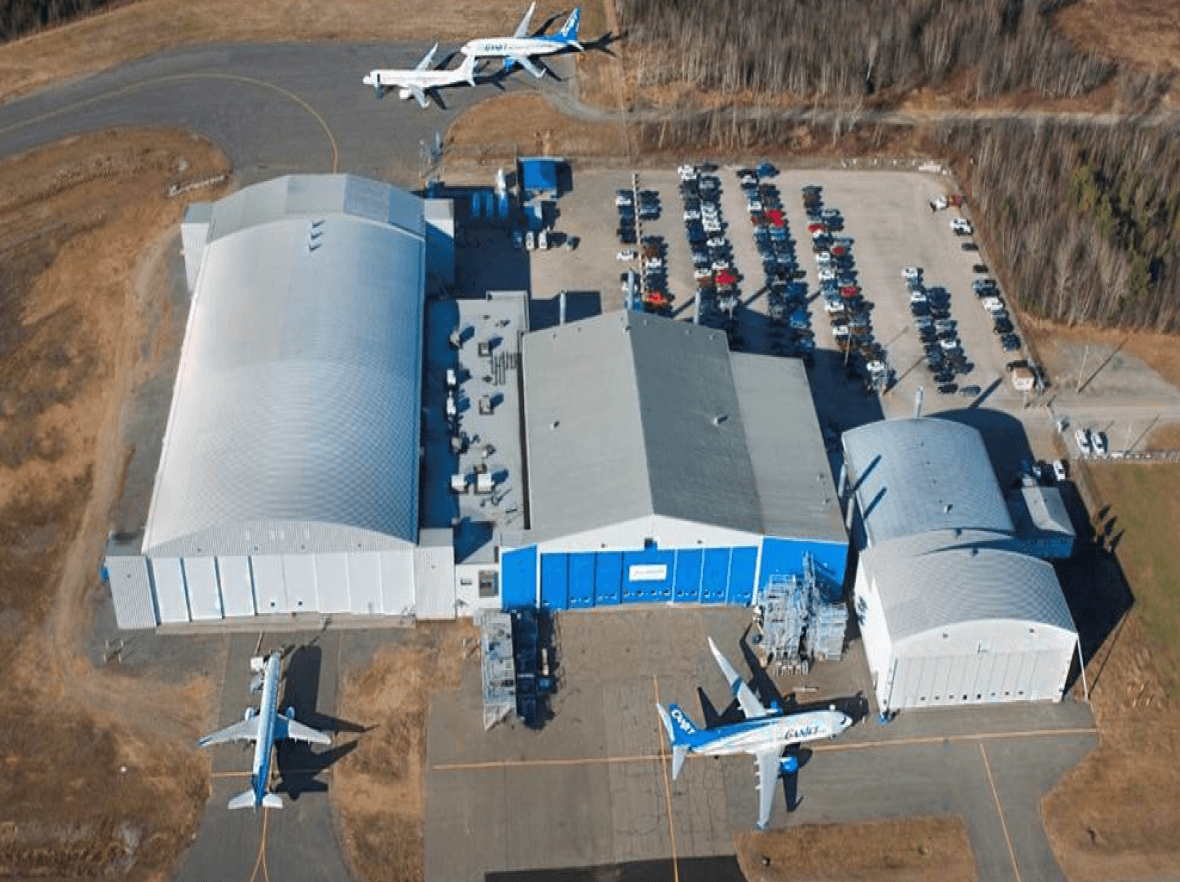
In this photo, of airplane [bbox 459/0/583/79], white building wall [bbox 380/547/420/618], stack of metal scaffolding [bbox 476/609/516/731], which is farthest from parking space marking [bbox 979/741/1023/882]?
airplane [bbox 459/0/583/79]

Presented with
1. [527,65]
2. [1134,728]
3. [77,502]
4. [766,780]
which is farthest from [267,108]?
[1134,728]

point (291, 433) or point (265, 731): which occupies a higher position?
point (291, 433)

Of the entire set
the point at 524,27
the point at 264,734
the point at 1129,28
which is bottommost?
the point at 1129,28

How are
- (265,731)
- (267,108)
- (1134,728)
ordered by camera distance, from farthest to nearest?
(267,108), (1134,728), (265,731)

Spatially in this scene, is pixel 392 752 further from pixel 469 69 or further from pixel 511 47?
pixel 511 47

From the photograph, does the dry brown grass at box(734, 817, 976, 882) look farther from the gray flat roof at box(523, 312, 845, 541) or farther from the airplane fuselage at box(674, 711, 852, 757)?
the gray flat roof at box(523, 312, 845, 541)

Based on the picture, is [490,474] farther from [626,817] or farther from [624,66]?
[624,66]
